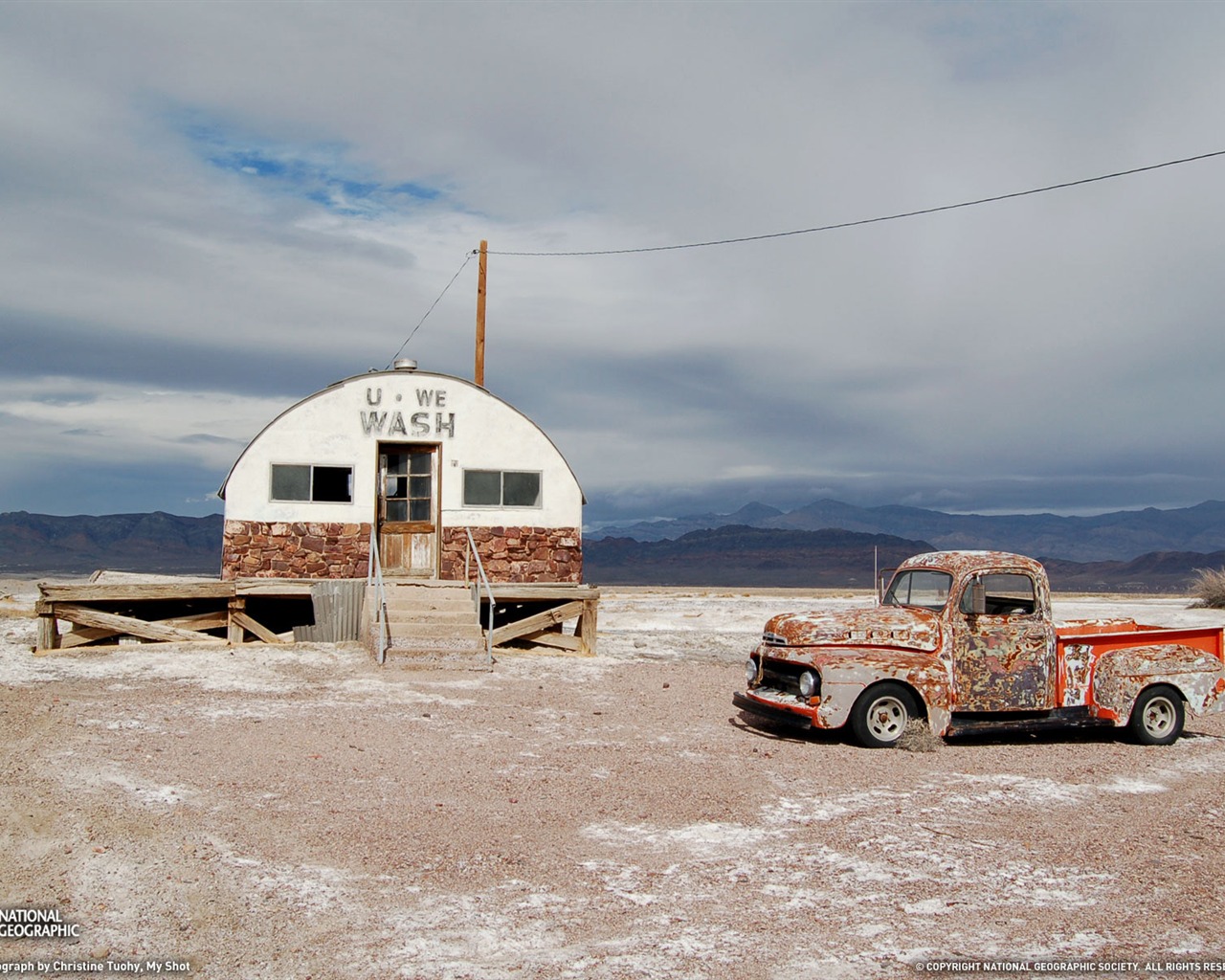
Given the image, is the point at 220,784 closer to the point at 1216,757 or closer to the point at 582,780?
the point at 582,780

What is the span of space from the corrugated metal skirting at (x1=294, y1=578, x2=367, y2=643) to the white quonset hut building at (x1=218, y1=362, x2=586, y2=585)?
2.94 feet

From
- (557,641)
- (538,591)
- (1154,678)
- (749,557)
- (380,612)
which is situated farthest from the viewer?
(749,557)

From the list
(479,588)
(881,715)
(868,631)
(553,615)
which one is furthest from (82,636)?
(881,715)

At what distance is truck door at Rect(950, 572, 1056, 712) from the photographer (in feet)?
38.4

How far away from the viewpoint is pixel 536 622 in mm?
20203

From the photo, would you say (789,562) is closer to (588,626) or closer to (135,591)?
(588,626)

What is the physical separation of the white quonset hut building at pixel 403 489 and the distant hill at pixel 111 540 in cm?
10799

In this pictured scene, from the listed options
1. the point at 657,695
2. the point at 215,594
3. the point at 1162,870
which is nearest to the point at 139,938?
the point at 1162,870

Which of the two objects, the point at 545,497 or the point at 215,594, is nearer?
the point at 215,594

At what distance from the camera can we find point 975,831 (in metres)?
8.34

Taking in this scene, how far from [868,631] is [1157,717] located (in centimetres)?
363

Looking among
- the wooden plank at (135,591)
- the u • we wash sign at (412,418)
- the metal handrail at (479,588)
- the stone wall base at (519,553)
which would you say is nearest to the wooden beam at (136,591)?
the wooden plank at (135,591)

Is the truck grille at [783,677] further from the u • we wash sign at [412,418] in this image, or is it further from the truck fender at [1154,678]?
the u • we wash sign at [412,418]

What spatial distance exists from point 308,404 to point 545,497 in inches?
195
